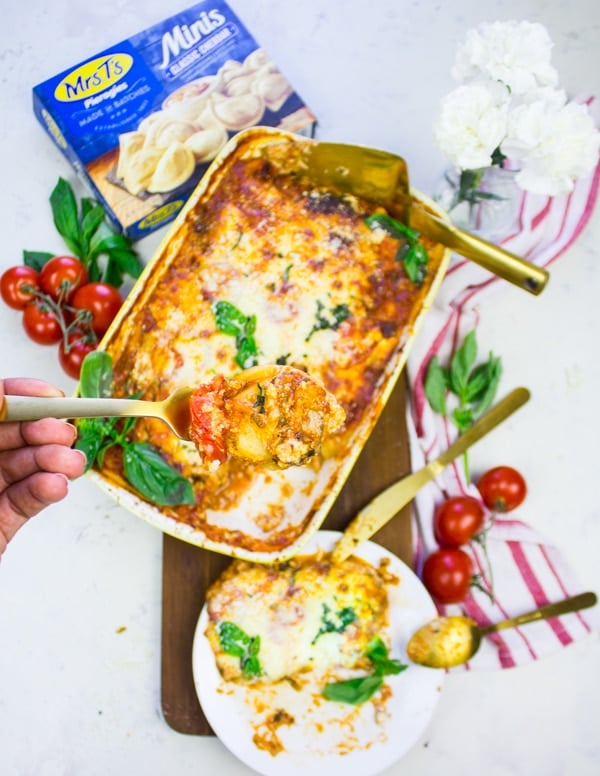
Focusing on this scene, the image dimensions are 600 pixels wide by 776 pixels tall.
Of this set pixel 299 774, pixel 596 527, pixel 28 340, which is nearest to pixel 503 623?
pixel 596 527

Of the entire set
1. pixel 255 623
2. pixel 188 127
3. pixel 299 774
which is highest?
pixel 188 127

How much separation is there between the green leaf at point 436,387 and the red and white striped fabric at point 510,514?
2cm

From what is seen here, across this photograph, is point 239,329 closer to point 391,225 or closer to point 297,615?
point 391,225

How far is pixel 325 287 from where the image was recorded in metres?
2.19

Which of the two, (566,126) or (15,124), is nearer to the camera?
(566,126)

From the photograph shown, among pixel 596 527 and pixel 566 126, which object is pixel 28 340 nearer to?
pixel 566 126

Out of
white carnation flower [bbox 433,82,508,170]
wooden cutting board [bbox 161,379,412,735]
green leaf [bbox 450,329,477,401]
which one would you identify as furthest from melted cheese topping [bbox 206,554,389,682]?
white carnation flower [bbox 433,82,508,170]

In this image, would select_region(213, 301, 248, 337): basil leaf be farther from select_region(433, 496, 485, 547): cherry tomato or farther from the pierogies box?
select_region(433, 496, 485, 547): cherry tomato

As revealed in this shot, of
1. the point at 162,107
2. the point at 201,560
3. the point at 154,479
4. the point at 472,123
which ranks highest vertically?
the point at 162,107

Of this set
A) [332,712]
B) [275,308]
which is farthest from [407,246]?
[332,712]

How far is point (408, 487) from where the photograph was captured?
2277mm

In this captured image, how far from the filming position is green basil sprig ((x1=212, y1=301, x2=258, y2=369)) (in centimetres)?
214

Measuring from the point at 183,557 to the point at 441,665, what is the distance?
0.76 meters

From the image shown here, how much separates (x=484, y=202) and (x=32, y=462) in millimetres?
1415
